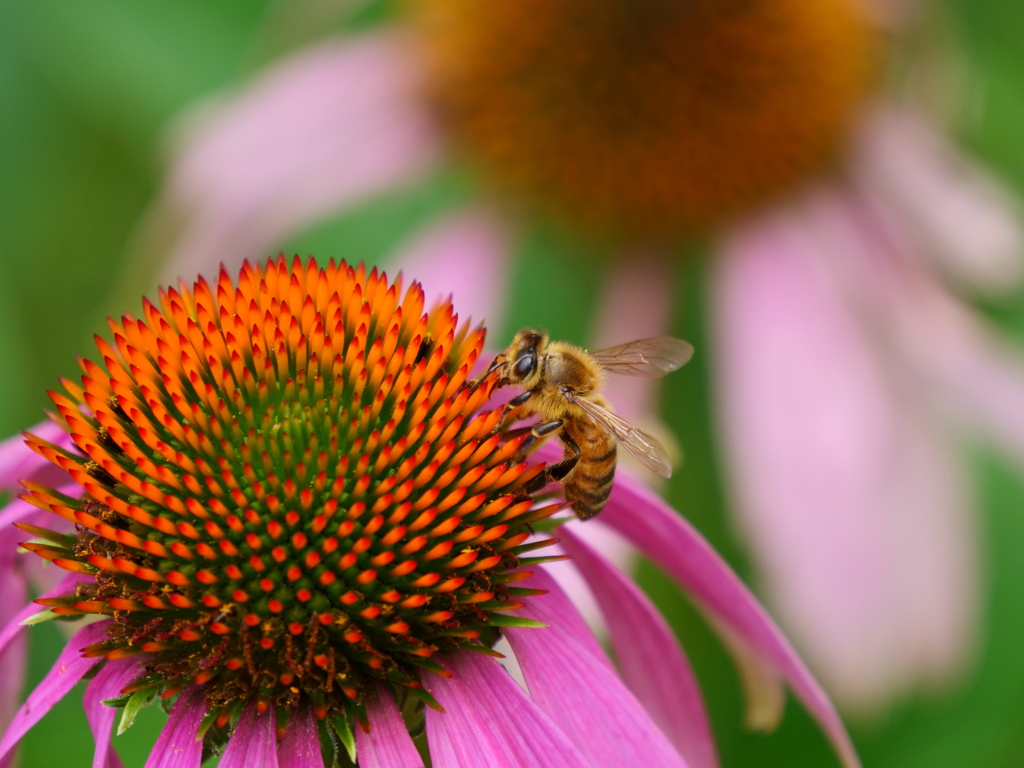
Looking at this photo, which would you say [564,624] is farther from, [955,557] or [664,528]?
[955,557]

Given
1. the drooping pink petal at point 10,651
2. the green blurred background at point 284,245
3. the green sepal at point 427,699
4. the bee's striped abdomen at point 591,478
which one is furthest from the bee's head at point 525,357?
the green blurred background at point 284,245

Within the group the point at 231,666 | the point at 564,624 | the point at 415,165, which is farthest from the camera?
the point at 415,165

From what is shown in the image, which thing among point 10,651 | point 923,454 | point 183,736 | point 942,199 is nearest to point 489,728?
point 183,736

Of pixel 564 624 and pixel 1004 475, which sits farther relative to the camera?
pixel 1004 475

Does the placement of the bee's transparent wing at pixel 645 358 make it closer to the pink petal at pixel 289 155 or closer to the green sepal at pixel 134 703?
the green sepal at pixel 134 703

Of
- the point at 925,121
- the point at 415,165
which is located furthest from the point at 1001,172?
the point at 415,165

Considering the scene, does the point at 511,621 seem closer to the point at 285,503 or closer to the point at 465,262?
the point at 285,503
